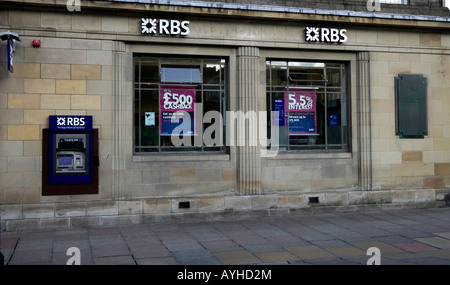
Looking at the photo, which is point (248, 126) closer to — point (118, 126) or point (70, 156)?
point (118, 126)

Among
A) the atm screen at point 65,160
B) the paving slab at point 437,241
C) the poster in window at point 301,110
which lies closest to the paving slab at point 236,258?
the paving slab at point 437,241

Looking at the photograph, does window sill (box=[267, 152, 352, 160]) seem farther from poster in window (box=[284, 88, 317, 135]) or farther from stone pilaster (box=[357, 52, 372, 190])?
poster in window (box=[284, 88, 317, 135])

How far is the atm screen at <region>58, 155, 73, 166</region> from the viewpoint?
10703 mm

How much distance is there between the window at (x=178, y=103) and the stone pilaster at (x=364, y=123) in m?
4.04

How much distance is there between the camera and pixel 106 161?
11.1 m

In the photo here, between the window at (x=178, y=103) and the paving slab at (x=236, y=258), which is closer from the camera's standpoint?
the paving slab at (x=236, y=258)

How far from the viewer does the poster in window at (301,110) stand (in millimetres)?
12703

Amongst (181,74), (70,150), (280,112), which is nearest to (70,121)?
(70,150)

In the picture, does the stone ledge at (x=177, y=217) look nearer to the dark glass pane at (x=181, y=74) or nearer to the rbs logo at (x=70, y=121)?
the rbs logo at (x=70, y=121)

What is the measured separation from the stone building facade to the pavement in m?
0.84

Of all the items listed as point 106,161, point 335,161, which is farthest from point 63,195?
point 335,161

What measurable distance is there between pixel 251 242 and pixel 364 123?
231 inches

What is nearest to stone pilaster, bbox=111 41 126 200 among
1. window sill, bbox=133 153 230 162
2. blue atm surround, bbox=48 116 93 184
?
window sill, bbox=133 153 230 162

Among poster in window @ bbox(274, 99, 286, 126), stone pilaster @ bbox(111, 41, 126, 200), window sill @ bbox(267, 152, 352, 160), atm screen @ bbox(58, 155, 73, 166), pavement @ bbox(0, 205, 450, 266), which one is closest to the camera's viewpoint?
pavement @ bbox(0, 205, 450, 266)
